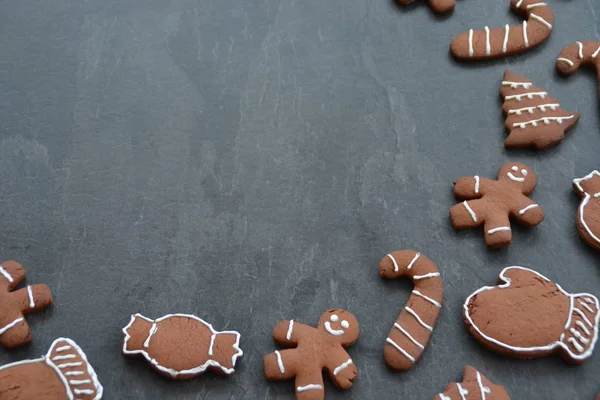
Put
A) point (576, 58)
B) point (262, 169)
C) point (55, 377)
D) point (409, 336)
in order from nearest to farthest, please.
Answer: point (55, 377), point (409, 336), point (262, 169), point (576, 58)

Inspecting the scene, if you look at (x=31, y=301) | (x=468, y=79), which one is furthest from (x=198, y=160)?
(x=468, y=79)

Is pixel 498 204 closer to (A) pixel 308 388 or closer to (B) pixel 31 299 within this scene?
(A) pixel 308 388

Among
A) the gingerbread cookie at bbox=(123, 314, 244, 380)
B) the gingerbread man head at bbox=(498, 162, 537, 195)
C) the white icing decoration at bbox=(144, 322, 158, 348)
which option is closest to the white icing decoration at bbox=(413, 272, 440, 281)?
the gingerbread man head at bbox=(498, 162, 537, 195)

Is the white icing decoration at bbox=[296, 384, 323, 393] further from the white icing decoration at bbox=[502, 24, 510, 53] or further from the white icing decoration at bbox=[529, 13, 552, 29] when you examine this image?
the white icing decoration at bbox=[529, 13, 552, 29]

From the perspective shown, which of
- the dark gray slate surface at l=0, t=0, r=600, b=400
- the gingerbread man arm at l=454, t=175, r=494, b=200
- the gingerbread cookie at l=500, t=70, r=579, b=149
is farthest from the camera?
the gingerbread cookie at l=500, t=70, r=579, b=149

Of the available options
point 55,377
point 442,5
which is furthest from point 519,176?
point 55,377

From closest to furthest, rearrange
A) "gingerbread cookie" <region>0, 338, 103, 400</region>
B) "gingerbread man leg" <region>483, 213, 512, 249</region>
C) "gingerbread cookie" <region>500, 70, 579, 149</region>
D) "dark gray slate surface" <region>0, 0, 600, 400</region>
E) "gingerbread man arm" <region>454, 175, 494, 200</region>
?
"gingerbread cookie" <region>0, 338, 103, 400</region>
"dark gray slate surface" <region>0, 0, 600, 400</region>
"gingerbread man leg" <region>483, 213, 512, 249</region>
"gingerbread man arm" <region>454, 175, 494, 200</region>
"gingerbread cookie" <region>500, 70, 579, 149</region>
